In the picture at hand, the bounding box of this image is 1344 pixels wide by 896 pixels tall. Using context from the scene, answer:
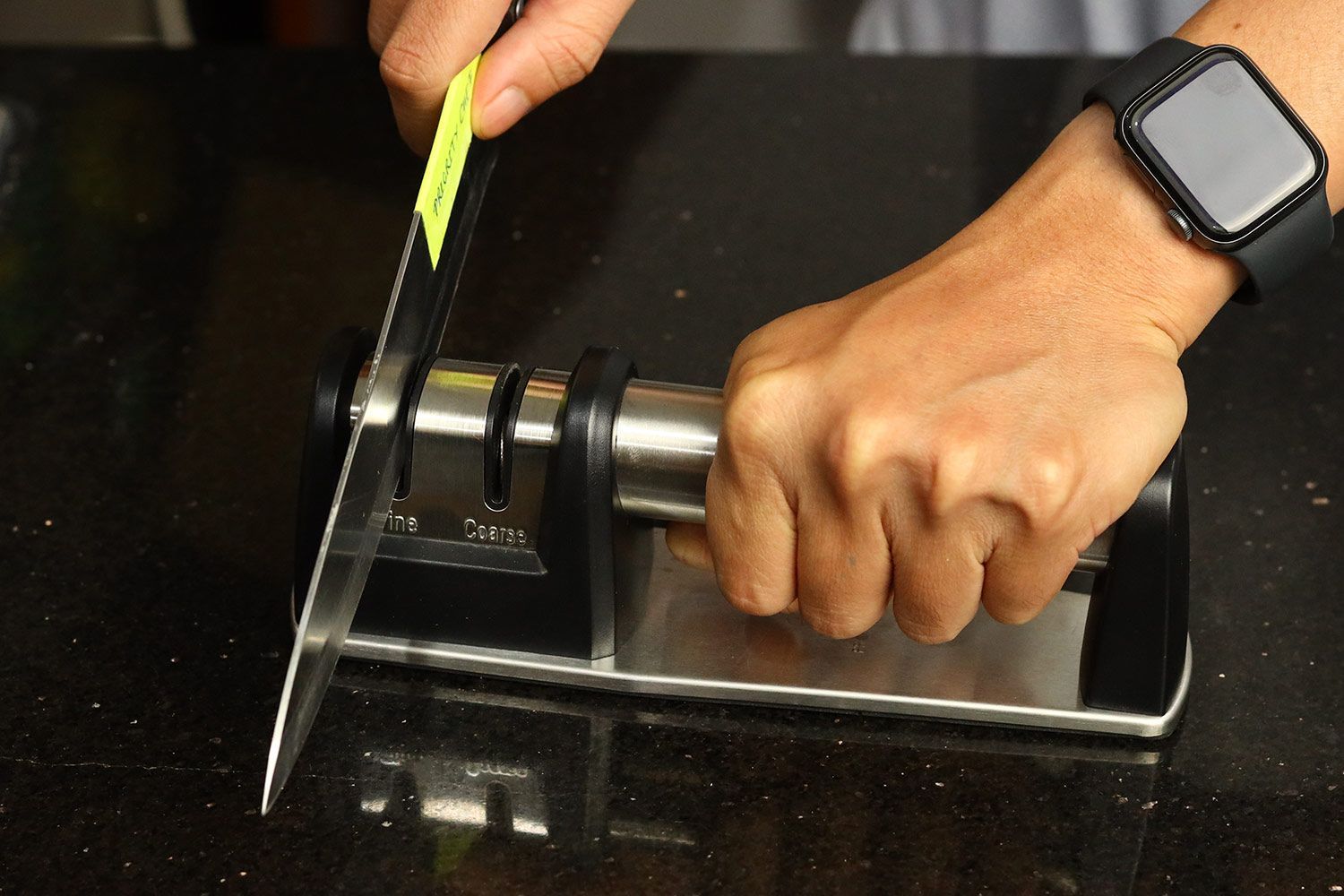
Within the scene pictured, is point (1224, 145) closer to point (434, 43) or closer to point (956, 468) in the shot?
point (956, 468)

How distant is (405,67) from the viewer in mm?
803

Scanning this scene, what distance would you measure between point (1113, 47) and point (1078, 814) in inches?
37.7

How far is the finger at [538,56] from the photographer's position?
83 cm

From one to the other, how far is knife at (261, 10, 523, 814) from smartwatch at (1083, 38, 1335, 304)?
356mm

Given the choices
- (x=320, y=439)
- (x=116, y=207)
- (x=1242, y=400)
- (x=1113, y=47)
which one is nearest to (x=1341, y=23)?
(x=1242, y=400)

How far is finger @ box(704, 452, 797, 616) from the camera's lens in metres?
0.69

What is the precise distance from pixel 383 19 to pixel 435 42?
15 centimetres

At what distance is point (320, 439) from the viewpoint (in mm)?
729

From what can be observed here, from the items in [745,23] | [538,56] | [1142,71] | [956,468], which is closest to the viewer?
[956,468]

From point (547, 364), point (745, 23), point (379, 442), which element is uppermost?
point (379, 442)

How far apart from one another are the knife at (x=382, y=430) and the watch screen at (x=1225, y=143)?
1.19 ft

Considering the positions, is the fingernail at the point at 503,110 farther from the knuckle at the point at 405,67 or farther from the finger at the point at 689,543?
the finger at the point at 689,543

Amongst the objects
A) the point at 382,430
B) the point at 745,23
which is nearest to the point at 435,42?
the point at 382,430

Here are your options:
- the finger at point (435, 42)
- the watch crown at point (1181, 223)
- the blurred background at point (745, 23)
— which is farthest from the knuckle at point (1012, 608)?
the blurred background at point (745, 23)
